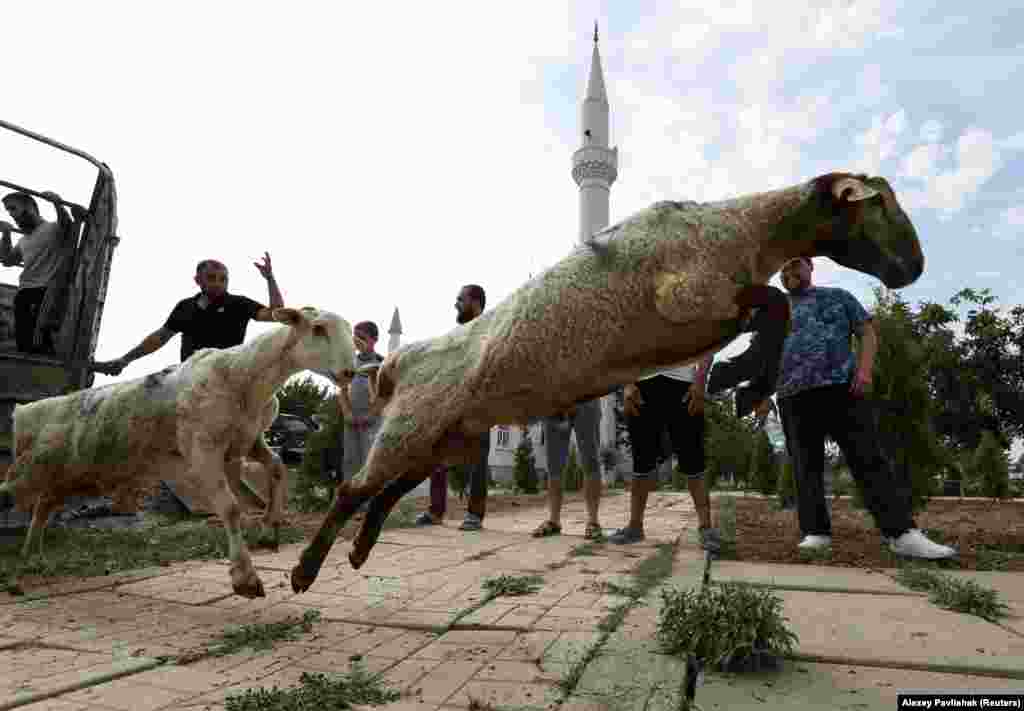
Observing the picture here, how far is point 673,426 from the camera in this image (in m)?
4.75

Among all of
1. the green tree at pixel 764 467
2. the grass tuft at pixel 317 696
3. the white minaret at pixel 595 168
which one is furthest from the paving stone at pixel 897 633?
the white minaret at pixel 595 168

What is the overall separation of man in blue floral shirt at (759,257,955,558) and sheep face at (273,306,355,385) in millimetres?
3010

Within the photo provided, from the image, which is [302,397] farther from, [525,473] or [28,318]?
[28,318]

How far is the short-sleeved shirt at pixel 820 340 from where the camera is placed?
4.32 metres

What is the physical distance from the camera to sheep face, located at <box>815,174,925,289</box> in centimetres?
220

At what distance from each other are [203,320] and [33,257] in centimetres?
183

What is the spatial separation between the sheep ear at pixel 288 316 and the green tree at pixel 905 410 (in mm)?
6007

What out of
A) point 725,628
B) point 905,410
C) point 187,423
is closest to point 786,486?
point 905,410

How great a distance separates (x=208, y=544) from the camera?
14.9ft

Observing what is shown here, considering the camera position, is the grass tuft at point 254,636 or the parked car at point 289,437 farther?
the parked car at point 289,437

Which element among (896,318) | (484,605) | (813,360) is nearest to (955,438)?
(896,318)

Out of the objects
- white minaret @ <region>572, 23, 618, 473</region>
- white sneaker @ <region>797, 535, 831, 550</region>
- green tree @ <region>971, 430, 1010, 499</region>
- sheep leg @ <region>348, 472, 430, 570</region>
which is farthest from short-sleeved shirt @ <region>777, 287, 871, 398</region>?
Result: white minaret @ <region>572, 23, 618, 473</region>

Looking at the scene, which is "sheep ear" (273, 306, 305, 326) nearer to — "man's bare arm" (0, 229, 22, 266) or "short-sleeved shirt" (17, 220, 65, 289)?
"short-sleeved shirt" (17, 220, 65, 289)

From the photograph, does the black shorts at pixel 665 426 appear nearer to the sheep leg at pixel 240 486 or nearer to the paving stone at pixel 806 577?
the paving stone at pixel 806 577
